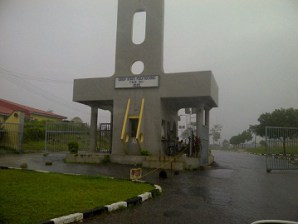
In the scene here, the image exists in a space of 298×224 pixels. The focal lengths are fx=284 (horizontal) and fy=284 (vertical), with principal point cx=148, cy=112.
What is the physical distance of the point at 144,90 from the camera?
18.1 m

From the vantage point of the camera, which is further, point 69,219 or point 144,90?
point 144,90

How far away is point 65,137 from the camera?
24.5m

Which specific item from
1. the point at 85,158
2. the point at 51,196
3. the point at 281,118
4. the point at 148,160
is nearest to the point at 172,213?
the point at 51,196

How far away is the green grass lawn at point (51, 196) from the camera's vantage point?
5.43 meters

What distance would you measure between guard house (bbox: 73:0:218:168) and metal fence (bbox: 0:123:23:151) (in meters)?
7.50

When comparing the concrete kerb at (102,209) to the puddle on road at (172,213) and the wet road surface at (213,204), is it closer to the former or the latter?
the wet road surface at (213,204)

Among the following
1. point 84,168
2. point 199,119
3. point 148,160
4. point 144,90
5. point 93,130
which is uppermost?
point 144,90

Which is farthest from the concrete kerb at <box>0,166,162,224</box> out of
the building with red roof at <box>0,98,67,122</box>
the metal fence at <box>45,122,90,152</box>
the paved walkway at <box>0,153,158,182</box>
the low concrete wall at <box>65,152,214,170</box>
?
the building with red roof at <box>0,98,67,122</box>

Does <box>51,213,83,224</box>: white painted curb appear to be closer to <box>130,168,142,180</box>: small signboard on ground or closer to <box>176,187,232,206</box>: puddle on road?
<box>176,187,232,206</box>: puddle on road

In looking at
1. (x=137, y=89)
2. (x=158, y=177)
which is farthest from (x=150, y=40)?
(x=158, y=177)

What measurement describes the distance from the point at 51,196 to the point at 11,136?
19662mm

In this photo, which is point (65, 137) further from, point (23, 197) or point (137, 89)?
point (23, 197)

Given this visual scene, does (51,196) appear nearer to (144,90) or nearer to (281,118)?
(144,90)

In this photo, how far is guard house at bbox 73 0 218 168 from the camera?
56.6 ft
